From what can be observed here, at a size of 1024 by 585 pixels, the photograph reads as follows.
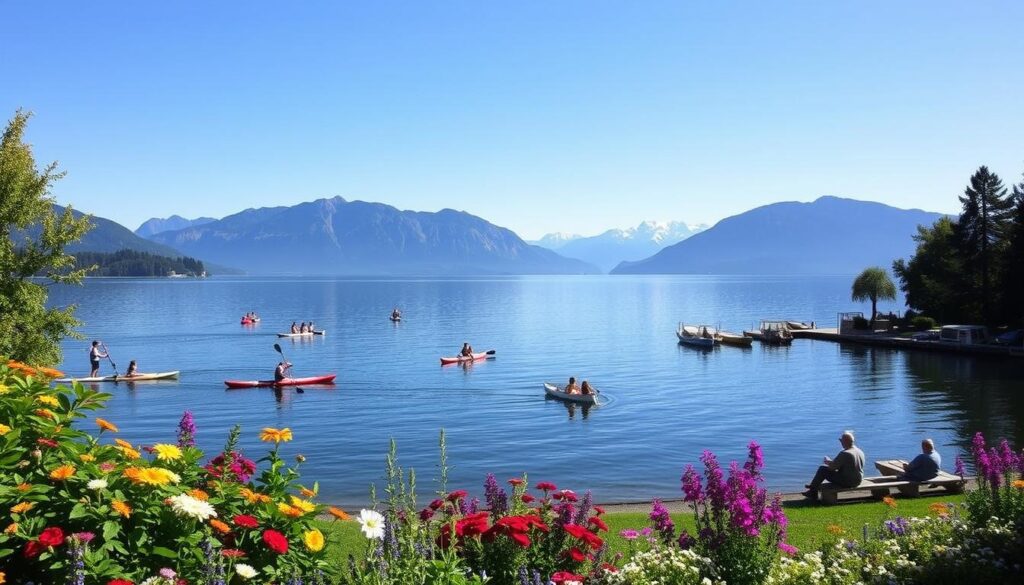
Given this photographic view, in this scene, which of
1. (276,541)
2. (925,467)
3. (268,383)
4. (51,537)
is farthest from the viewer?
(268,383)

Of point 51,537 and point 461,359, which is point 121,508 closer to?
point 51,537

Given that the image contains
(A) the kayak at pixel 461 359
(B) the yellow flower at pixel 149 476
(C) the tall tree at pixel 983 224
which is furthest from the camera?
(C) the tall tree at pixel 983 224

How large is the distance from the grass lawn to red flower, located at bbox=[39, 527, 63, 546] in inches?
288

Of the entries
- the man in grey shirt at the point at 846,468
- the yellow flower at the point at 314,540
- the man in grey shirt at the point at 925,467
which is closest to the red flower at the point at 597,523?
the yellow flower at the point at 314,540

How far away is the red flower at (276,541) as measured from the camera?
537cm

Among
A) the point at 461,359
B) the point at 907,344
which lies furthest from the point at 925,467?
the point at 907,344

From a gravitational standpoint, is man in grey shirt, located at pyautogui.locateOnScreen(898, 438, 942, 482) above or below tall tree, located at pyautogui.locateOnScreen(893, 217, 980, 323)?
below

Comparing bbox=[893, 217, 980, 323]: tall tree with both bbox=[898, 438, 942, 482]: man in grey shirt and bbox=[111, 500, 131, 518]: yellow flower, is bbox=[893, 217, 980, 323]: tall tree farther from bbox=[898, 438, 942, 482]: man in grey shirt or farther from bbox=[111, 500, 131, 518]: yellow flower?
bbox=[111, 500, 131, 518]: yellow flower

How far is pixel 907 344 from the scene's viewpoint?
6278 cm

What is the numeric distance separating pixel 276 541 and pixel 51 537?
139 centimetres

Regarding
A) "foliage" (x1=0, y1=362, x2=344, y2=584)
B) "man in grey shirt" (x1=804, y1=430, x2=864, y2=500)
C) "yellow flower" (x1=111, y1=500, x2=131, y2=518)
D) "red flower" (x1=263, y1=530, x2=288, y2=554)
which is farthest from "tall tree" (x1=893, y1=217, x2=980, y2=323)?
"yellow flower" (x1=111, y1=500, x2=131, y2=518)

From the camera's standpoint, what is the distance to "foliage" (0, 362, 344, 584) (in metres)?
5.03

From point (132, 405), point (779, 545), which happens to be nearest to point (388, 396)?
point (132, 405)

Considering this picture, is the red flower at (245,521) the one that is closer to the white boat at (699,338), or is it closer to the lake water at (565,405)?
the lake water at (565,405)
